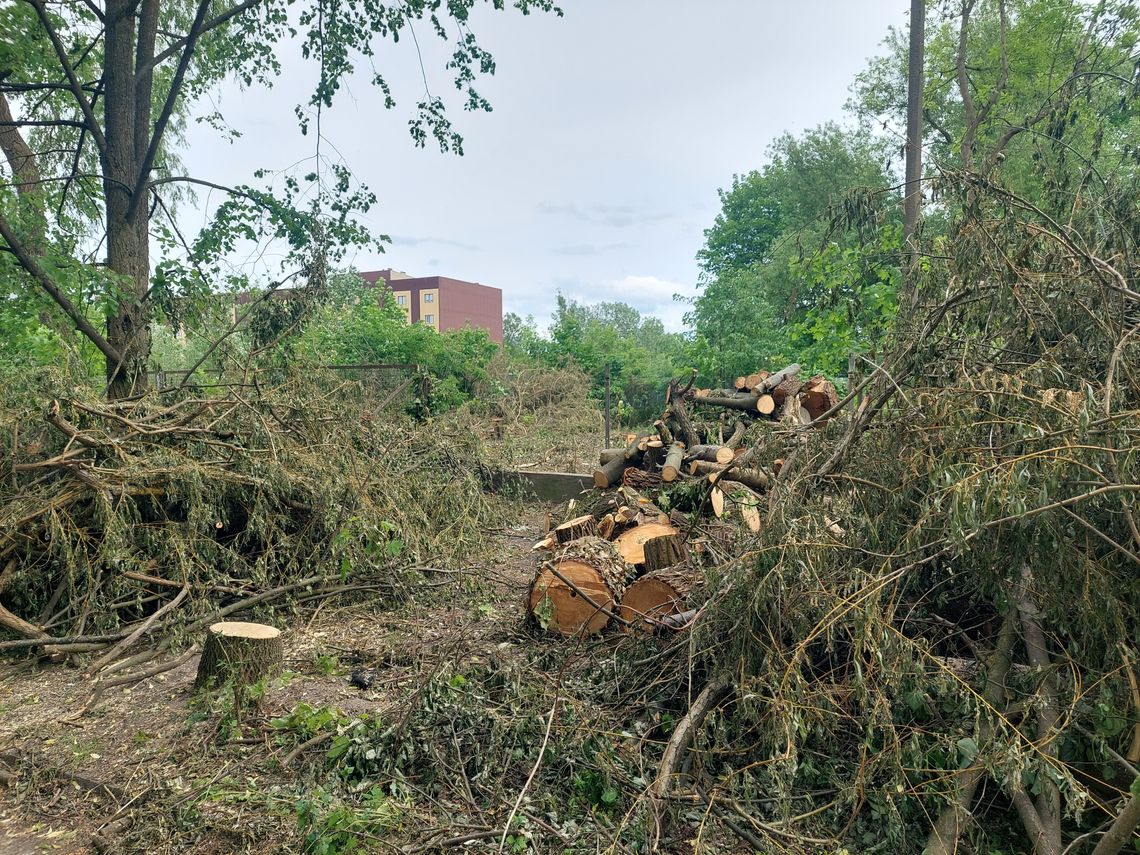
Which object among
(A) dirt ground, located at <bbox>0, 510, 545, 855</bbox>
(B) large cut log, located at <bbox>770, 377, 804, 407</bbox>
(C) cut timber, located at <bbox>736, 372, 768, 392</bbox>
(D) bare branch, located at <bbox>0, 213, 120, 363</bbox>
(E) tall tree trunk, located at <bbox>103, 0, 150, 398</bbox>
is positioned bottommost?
(A) dirt ground, located at <bbox>0, 510, 545, 855</bbox>

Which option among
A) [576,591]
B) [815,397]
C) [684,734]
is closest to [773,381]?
[815,397]

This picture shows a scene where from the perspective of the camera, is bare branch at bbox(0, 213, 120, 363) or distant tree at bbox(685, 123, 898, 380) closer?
distant tree at bbox(685, 123, 898, 380)

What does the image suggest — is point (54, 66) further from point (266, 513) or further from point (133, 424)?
point (266, 513)

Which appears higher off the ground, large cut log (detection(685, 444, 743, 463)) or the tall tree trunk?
the tall tree trunk

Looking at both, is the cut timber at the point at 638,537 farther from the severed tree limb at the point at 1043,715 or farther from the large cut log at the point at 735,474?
the severed tree limb at the point at 1043,715

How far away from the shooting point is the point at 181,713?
3949mm

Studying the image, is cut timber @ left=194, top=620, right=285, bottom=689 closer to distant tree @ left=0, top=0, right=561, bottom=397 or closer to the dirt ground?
the dirt ground

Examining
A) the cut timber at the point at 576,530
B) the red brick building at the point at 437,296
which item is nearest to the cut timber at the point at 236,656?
the cut timber at the point at 576,530

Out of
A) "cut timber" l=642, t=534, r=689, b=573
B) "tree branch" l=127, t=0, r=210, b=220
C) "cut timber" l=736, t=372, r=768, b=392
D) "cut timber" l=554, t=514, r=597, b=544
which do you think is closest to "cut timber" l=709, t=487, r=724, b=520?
"cut timber" l=554, t=514, r=597, b=544

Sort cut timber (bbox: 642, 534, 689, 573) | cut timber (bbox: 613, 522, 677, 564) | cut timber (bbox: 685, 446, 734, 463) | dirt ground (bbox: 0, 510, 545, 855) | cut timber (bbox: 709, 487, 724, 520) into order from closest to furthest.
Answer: dirt ground (bbox: 0, 510, 545, 855) → cut timber (bbox: 642, 534, 689, 573) → cut timber (bbox: 613, 522, 677, 564) → cut timber (bbox: 709, 487, 724, 520) → cut timber (bbox: 685, 446, 734, 463)

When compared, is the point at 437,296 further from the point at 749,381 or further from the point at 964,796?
the point at 964,796

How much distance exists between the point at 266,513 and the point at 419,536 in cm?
136

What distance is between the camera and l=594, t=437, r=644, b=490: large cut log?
8.77 m

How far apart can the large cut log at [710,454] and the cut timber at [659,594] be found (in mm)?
3284
